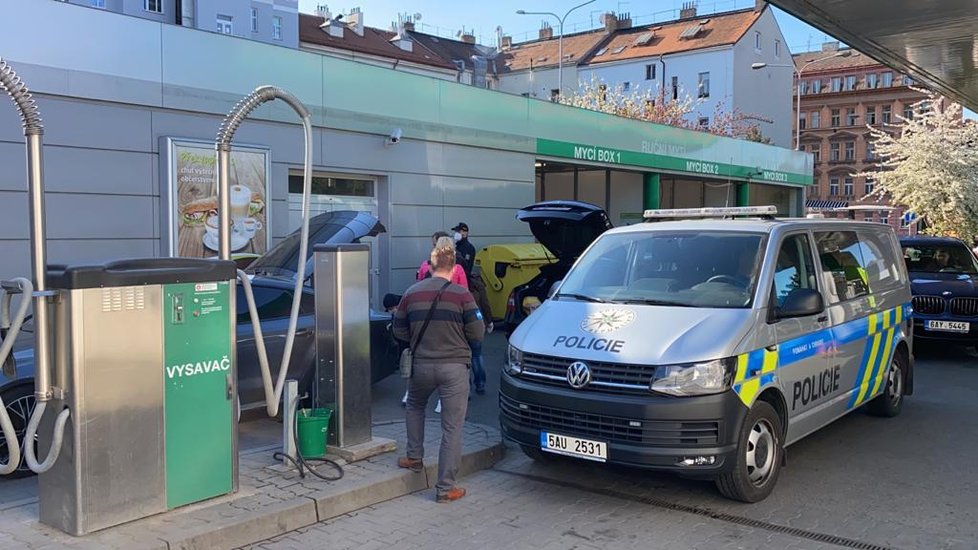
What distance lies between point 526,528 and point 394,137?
949cm

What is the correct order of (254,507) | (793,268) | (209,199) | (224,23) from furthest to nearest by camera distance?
(224,23) → (209,199) → (793,268) → (254,507)

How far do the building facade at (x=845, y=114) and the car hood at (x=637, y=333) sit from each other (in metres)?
74.9

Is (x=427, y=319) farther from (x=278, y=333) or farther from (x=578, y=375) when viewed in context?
(x=278, y=333)

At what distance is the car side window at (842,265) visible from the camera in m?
6.70

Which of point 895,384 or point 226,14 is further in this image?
point 226,14

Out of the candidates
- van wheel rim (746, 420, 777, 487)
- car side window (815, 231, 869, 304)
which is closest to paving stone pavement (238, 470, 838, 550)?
van wheel rim (746, 420, 777, 487)

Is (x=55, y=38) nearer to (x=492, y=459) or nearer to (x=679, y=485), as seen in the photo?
(x=492, y=459)

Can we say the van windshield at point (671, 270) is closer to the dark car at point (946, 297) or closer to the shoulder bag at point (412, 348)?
the shoulder bag at point (412, 348)

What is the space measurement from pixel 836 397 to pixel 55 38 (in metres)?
9.45

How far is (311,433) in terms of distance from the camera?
5910 mm

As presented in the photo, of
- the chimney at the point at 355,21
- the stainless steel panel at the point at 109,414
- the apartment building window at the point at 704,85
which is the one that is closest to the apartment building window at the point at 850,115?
the apartment building window at the point at 704,85

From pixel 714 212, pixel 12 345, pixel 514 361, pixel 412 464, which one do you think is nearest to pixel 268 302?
pixel 412 464

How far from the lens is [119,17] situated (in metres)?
10.2

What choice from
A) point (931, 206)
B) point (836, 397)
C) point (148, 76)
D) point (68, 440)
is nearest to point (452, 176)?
point (148, 76)
